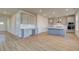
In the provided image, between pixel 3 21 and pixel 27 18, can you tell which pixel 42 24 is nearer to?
pixel 27 18

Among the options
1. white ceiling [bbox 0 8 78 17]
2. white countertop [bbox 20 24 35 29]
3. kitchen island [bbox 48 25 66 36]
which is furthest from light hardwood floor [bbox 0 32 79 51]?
white ceiling [bbox 0 8 78 17]

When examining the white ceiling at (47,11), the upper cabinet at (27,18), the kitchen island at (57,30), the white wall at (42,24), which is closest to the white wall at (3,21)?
the white ceiling at (47,11)

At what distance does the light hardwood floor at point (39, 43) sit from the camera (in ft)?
8.09

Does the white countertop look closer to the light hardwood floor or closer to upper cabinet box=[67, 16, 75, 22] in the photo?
the light hardwood floor

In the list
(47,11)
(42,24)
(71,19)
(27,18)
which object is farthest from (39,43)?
(71,19)

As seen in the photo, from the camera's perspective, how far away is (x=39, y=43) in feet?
8.30

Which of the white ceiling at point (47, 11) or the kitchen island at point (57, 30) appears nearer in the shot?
the white ceiling at point (47, 11)

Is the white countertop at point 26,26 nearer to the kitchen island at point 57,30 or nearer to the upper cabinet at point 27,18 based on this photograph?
the upper cabinet at point 27,18

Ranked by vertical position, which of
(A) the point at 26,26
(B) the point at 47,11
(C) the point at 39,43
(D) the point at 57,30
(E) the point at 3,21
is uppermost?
(B) the point at 47,11

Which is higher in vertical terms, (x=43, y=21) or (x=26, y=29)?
(x=43, y=21)
